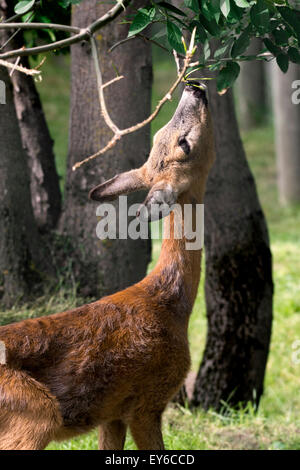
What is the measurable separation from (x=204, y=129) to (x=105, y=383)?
1445mm

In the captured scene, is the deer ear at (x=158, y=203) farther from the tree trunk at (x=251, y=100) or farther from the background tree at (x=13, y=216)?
the tree trunk at (x=251, y=100)

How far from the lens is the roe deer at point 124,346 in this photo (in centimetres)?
329

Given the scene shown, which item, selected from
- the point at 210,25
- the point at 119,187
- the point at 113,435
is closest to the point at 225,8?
the point at 210,25

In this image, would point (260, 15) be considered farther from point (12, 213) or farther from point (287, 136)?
point (287, 136)

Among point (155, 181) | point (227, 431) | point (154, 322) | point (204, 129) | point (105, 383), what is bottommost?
point (227, 431)

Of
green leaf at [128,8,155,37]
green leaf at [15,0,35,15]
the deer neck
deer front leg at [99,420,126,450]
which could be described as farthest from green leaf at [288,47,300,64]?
deer front leg at [99,420,126,450]

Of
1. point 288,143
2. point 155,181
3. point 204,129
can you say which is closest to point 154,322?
point 155,181

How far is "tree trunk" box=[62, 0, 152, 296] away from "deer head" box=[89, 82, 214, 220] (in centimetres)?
92

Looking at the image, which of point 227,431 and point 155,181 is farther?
point 227,431

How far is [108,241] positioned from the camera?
15.8 ft

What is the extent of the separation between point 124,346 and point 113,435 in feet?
2.22

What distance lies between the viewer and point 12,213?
4648 mm

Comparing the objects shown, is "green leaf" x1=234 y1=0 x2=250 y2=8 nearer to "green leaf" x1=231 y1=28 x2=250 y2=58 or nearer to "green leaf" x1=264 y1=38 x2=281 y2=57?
"green leaf" x1=231 y1=28 x2=250 y2=58
